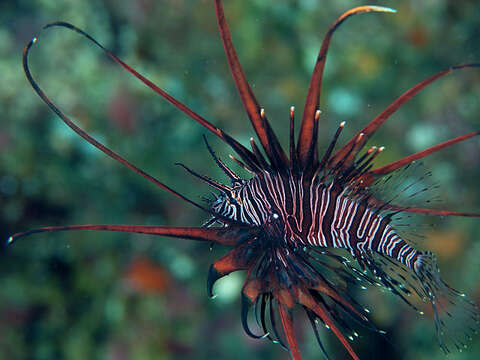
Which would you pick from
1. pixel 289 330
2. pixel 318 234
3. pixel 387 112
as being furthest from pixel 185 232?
pixel 387 112

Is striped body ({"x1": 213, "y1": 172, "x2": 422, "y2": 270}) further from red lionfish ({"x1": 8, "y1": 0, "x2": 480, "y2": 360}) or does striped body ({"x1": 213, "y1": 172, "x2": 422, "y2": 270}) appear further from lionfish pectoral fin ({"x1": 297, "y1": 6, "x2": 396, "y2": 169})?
lionfish pectoral fin ({"x1": 297, "y1": 6, "x2": 396, "y2": 169})

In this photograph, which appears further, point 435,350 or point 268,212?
point 435,350

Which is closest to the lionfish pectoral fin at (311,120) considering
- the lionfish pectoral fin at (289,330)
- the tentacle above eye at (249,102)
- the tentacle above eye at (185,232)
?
the tentacle above eye at (249,102)

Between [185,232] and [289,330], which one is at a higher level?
[185,232]

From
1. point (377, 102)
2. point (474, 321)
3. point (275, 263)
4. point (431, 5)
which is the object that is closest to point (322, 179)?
point (275, 263)

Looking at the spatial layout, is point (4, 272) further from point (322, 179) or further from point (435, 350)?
point (435, 350)

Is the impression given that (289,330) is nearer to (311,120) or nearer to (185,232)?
(185,232)
